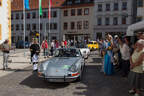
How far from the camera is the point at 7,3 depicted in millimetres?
21250

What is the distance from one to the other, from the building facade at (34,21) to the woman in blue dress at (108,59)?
103 ft

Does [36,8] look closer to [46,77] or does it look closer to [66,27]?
[66,27]

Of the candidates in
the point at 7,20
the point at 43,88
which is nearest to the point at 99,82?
the point at 43,88

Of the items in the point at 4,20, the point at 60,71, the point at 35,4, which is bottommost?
the point at 60,71

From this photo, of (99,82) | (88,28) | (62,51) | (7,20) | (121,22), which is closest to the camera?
(99,82)

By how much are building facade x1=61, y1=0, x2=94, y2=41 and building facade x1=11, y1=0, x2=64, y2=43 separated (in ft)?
5.39

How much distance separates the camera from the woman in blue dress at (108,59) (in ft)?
22.6

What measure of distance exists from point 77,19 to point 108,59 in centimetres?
3187

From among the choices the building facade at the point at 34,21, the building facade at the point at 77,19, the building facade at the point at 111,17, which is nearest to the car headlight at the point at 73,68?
the building facade at the point at 77,19

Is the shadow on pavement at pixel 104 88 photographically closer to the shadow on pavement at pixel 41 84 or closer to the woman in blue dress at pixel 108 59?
the shadow on pavement at pixel 41 84

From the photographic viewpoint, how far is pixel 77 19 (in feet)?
124

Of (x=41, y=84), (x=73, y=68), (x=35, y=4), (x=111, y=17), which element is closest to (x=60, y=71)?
(x=73, y=68)

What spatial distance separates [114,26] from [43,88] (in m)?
32.2

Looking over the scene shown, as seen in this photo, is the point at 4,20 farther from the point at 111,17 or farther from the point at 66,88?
the point at 111,17
